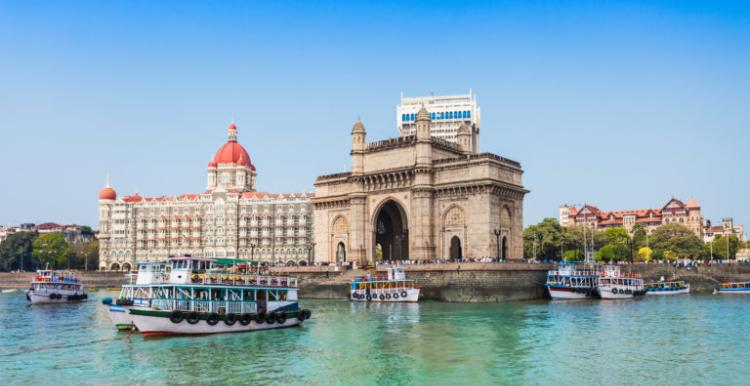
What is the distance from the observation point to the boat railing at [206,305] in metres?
38.7

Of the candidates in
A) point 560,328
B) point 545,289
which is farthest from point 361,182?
point 560,328

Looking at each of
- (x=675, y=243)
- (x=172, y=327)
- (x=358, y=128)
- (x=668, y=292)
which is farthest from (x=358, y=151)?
(x=675, y=243)

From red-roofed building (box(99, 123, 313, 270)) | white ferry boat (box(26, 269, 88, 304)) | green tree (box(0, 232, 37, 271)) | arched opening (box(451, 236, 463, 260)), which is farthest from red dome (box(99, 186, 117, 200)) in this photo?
arched opening (box(451, 236, 463, 260))

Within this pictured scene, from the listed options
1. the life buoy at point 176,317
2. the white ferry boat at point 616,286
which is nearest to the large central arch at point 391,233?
the white ferry boat at point 616,286

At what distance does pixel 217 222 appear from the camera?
435 ft

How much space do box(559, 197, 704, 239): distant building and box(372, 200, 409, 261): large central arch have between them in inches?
2711

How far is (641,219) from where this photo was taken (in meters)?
154

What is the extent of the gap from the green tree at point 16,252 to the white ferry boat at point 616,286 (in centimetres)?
12087

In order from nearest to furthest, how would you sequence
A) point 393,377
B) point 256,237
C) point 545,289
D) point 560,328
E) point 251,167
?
point 393,377 < point 560,328 < point 545,289 < point 256,237 < point 251,167

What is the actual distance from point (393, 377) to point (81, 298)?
55.8 m

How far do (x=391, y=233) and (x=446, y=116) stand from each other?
57.7 meters

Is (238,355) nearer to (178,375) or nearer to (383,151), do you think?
(178,375)

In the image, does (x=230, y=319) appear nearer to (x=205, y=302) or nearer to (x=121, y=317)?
(x=205, y=302)

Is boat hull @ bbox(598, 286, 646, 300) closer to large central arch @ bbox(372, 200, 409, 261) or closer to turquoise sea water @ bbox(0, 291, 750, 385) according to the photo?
turquoise sea water @ bbox(0, 291, 750, 385)
